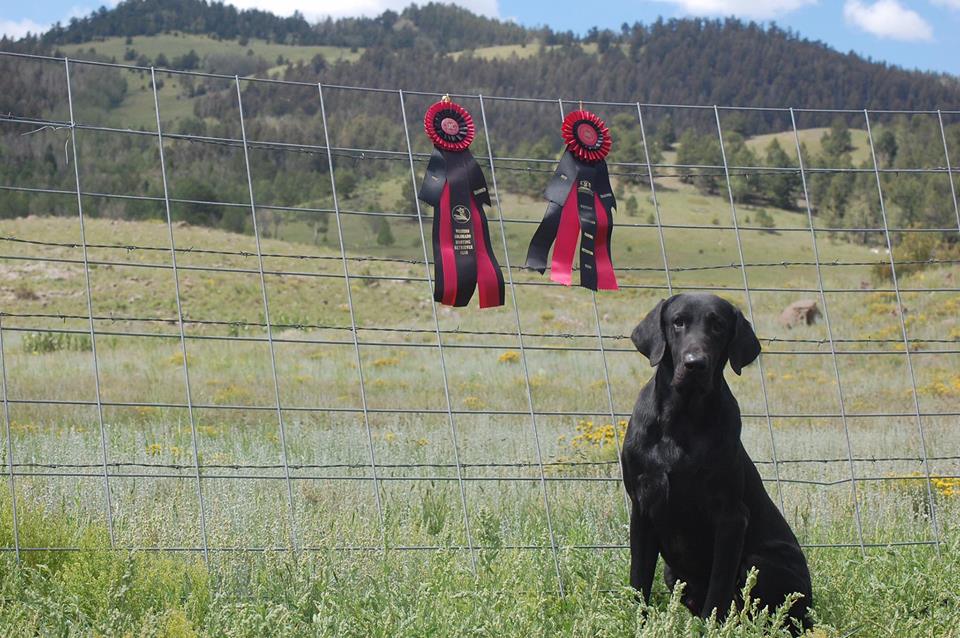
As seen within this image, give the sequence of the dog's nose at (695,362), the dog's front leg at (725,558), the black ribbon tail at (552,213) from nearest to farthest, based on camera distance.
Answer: the dog's nose at (695,362)
the dog's front leg at (725,558)
the black ribbon tail at (552,213)

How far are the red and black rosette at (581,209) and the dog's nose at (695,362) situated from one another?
1401 mm

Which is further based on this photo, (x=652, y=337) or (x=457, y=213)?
(x=457, y=213)

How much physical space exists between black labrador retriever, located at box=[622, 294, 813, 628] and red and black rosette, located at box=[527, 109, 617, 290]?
3.84ft

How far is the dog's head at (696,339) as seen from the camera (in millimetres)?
3787

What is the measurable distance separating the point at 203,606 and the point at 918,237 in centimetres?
2944

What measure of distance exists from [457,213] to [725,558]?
2.19m

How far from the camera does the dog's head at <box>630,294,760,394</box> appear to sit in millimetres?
3787

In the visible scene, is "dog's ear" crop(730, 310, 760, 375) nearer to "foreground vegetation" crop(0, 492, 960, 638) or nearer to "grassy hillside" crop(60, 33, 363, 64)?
"foreground vegetation" crop(0, 492, 960, 638)

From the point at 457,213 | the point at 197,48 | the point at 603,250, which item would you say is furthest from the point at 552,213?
the point at 197,48

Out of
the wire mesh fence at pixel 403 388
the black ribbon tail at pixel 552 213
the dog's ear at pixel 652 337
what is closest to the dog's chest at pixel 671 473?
the dog's ear at pixel 652 337

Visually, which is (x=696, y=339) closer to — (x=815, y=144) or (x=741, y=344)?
(x=741, y=344)

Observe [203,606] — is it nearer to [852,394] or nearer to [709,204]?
[852,394]

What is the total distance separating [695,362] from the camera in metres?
3.72

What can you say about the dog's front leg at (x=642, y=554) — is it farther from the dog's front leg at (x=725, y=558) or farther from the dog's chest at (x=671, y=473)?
the dog's front leg at (x=725, y=558)
